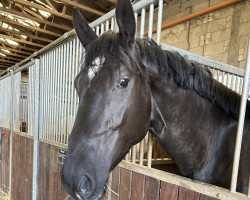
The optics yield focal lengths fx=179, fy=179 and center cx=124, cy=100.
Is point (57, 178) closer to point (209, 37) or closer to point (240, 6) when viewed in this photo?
point (209, 37)

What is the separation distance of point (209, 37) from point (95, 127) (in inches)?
143

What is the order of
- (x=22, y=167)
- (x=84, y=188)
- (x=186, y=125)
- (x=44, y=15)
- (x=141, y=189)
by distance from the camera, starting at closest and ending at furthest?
1. (x=84, y=188)
2. (x=186, y=125)
3. (x=141, y=189)
4. (x=22, y=167)
5. (x=44, y=15)

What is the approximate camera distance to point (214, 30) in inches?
137

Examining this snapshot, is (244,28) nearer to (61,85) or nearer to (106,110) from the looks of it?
(61,85)

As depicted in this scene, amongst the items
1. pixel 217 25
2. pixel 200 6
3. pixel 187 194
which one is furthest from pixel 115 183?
pixel 200 6

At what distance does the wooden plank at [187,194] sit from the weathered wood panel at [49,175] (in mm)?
1319

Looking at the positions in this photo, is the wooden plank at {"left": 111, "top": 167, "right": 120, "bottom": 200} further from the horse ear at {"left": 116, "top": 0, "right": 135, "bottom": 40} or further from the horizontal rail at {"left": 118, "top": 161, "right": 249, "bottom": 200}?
the horse ear at {"left": 116, "top": 0, "right": 135, "bottom": 40}

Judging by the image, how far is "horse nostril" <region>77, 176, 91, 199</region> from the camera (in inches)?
25.5

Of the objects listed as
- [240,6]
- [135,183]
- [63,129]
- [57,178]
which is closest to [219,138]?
[135,183]

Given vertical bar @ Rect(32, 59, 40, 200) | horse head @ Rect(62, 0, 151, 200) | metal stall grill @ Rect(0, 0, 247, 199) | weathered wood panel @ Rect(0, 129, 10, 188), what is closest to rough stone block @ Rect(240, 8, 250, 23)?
metal stall grill @ Rect(0, 0, 247, 199)

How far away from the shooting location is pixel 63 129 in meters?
1.94

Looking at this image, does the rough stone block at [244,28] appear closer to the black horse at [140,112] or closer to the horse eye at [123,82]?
the black horse at [140,112]

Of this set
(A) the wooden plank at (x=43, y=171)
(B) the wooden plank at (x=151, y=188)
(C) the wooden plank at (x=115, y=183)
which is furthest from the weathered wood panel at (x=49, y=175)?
(B) the wooden plank at (x=151, y=188)

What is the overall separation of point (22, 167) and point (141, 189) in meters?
2.38
